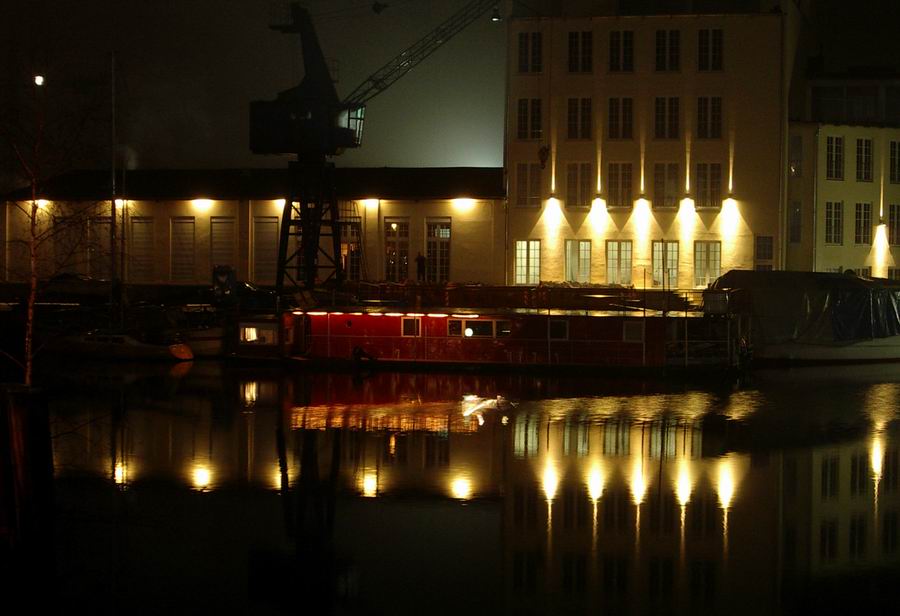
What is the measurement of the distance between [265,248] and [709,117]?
23.3 meters

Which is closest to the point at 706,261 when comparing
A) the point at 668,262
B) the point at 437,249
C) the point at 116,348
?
the point at 668,262

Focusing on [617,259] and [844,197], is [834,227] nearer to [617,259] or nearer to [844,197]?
[844,197]

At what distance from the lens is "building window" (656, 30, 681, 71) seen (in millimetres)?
52750

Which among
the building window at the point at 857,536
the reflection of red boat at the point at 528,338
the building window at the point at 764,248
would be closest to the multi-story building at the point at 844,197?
the building window at the point at 764,248

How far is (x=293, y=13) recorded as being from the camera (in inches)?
1884

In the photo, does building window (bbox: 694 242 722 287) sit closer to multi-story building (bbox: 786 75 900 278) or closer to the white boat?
multi-story building (bbox: 786 75 900 278)

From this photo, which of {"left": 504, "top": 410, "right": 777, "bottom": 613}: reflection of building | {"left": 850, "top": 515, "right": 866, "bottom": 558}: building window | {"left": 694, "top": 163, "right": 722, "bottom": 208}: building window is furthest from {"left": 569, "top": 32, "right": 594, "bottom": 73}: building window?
{"left": 850, "top": 515, "right": 866, "bottom": 558}: building window

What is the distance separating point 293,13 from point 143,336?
15.7 meters

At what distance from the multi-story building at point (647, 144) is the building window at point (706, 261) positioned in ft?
0.17

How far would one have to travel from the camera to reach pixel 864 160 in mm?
54062

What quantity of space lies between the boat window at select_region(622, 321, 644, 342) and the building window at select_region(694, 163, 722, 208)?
15652 millimetres

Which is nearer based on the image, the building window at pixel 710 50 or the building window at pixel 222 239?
the building window at pixel 710 50

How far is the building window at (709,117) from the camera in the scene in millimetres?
52531

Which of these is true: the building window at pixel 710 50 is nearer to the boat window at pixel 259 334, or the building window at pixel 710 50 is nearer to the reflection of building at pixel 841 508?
the boat window at pixel 259 334
